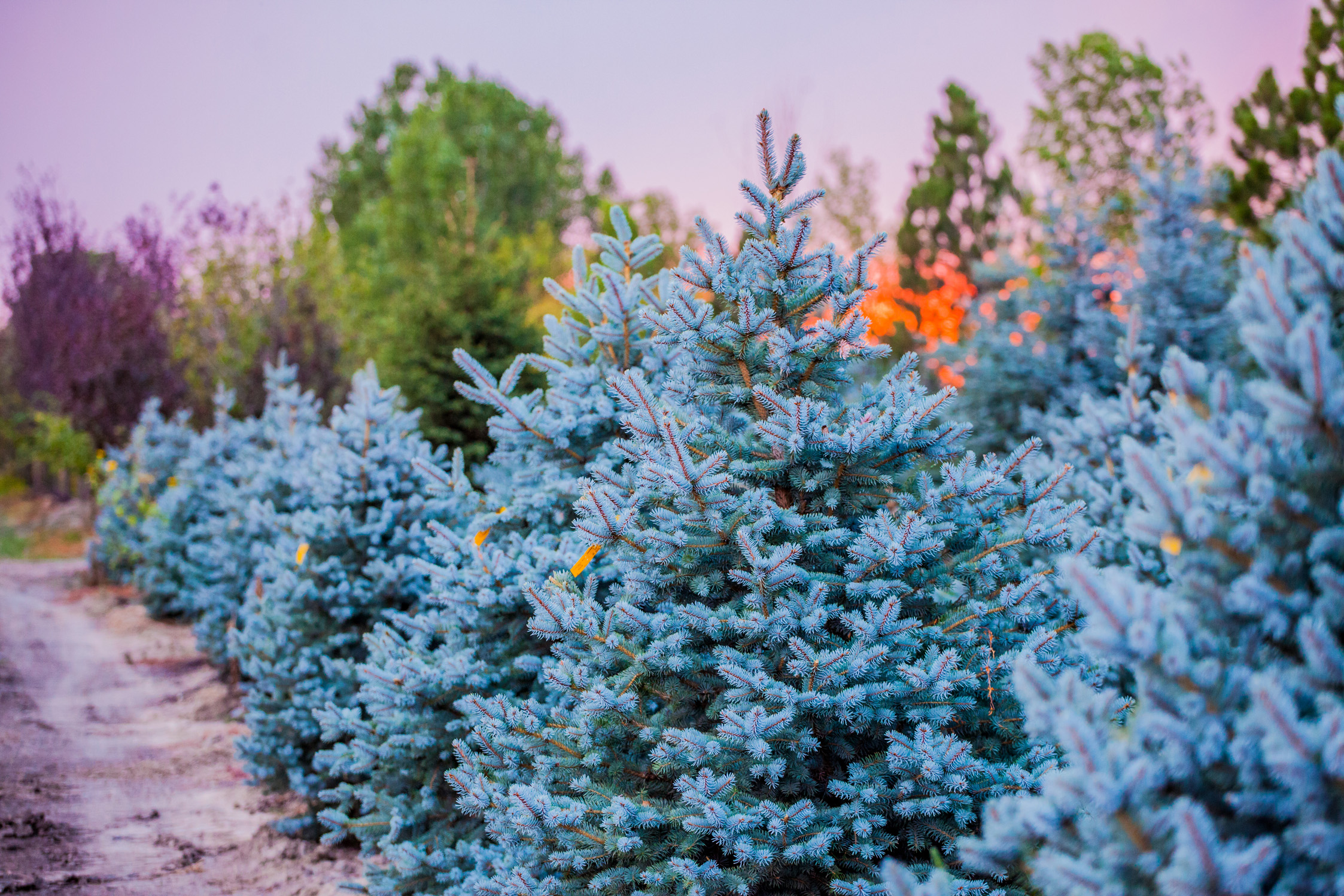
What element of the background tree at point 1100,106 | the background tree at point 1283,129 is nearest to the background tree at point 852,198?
the background tree at point 1100,106

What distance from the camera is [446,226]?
22.8m

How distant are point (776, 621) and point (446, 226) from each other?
22.2 m

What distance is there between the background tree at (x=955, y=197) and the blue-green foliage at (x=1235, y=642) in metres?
19.1

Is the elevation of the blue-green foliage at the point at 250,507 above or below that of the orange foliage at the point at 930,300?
below

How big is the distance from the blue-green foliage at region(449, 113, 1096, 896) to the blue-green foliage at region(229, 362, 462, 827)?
1929 mm

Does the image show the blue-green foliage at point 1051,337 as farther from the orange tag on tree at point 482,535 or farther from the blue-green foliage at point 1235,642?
the blue-green foliage at point 1235,642

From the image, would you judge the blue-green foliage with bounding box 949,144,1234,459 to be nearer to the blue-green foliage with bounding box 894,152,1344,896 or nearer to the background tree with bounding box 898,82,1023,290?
the blue-green foliage with bounding box 894,152,1344,896

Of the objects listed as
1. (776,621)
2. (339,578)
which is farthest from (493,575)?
(339,578)

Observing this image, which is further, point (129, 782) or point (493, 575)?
point (129, 782)

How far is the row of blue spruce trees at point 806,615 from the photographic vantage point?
1558mm

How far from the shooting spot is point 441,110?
3206cm

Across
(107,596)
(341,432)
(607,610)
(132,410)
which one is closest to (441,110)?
(132,410)

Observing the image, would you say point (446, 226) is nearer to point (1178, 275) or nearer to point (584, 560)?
point (1178, 275)

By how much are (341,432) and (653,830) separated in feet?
10.6
